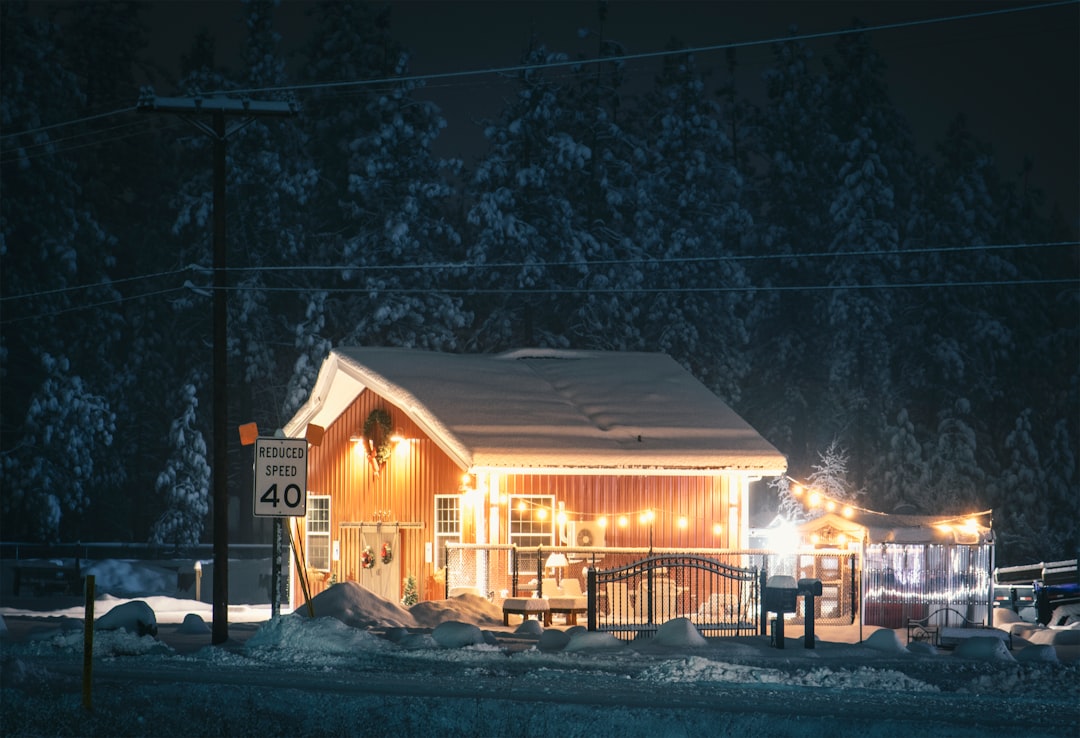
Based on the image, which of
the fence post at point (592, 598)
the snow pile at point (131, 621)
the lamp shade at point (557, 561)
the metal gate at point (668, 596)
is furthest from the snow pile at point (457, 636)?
the lamp shade at point (557, 561)

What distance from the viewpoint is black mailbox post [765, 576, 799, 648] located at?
25.2 meters

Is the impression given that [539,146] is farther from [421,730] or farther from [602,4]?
[421,730]

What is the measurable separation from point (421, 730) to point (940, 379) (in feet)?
152

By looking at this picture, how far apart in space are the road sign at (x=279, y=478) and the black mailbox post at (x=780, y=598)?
25.0ft

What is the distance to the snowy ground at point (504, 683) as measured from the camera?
16.8 metres

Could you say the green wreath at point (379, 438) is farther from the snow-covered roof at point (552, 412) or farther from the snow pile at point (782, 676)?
the snow pile at point (782, 676)

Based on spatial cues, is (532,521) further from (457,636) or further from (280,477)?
(280,477)

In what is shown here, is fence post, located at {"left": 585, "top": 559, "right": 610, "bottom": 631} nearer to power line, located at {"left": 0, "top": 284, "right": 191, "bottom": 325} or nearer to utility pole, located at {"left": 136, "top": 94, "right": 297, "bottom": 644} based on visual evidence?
utility pole, located at {"left": 136, "top": 94, "right": 297, "bottom": 644}

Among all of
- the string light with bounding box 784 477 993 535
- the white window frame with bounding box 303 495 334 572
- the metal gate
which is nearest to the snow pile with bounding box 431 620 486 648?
the metal gate

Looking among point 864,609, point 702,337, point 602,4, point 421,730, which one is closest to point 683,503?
point 864,609

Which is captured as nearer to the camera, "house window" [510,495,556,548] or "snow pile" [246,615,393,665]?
"snow pile" [246,615,393,665]

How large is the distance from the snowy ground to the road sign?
6.82ft

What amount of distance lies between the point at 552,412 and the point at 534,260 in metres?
20.5

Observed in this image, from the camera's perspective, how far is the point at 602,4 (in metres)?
62.4
